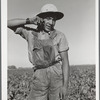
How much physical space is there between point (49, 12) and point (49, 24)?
0.08 metres

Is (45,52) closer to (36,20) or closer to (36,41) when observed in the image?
(36,41)

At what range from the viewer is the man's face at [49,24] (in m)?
1.75

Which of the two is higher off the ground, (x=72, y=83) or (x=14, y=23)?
(x=14, y=23)

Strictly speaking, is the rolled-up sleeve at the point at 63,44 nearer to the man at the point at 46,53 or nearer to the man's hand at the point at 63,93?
the man at the point at 46,53

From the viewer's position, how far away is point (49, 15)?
175 centimetres

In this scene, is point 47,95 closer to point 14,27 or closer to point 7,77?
point 7,77

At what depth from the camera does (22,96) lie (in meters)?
1.73

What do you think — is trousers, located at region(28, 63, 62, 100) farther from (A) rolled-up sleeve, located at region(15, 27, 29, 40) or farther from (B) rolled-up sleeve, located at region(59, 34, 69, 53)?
(A) rolled-up sleeve, located at region(15, 27, 29, 40)

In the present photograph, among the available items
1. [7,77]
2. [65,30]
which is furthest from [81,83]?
[7,77]

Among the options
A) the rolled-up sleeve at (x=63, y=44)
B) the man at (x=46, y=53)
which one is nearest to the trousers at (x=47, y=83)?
the man at (x=46, y=53)

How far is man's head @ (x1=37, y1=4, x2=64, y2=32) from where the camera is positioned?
5.72 feet

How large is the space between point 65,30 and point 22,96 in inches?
20.4

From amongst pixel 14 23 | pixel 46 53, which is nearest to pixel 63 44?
pixel 46 53

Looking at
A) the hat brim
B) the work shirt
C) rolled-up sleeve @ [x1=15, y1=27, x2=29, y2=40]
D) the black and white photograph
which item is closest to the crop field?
the black and white photograph
